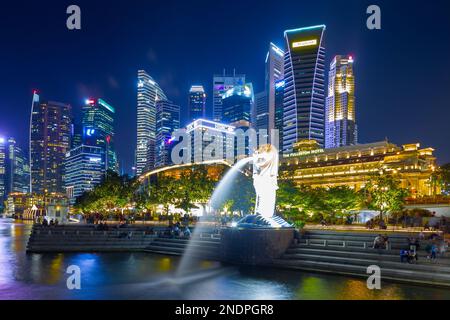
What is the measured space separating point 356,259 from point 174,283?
32.8 ft

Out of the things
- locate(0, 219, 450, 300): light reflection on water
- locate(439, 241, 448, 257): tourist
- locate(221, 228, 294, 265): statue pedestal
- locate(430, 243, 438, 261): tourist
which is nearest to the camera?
locate(0, 219, 450, 300): light reflection on water

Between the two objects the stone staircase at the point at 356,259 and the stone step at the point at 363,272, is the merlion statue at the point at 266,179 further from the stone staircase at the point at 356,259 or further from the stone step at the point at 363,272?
the stone step at the point at 363,272

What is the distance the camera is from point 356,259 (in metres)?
22.0

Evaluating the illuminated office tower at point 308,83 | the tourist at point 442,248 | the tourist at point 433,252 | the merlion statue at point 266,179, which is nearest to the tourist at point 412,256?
the tourist at point 433,252

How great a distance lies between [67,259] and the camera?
2697cm

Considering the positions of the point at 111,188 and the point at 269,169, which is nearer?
the point at 269,169

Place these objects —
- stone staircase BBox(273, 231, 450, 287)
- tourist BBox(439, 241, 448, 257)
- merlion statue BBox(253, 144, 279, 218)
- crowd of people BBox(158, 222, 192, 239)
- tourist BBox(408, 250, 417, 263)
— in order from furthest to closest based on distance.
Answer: crowd of people BBox(158, 222, 192, 239)
merlion statue BBox(253, 144, 279, 218)
tourist BBox(439, 241, 448, 257)
tourist BBox(408, 250, 417, 263)
stone staircase BBox(273, 231, 450, 287)

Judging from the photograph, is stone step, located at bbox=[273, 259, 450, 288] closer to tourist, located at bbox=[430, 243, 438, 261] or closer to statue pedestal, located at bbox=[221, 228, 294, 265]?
statue pedestal, located at bbox=[221, 228, 294, 265]

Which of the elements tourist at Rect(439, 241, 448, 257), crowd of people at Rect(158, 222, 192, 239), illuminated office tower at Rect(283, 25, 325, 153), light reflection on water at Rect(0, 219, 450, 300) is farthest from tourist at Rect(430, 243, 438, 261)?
illuminated office tower at Rect(283, 25, 325, 153)

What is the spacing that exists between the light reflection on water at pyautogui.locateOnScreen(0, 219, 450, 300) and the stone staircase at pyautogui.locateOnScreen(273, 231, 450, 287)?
108 centimetres

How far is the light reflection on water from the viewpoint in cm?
1609

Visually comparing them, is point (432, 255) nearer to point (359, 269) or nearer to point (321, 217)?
point (359, 269)
